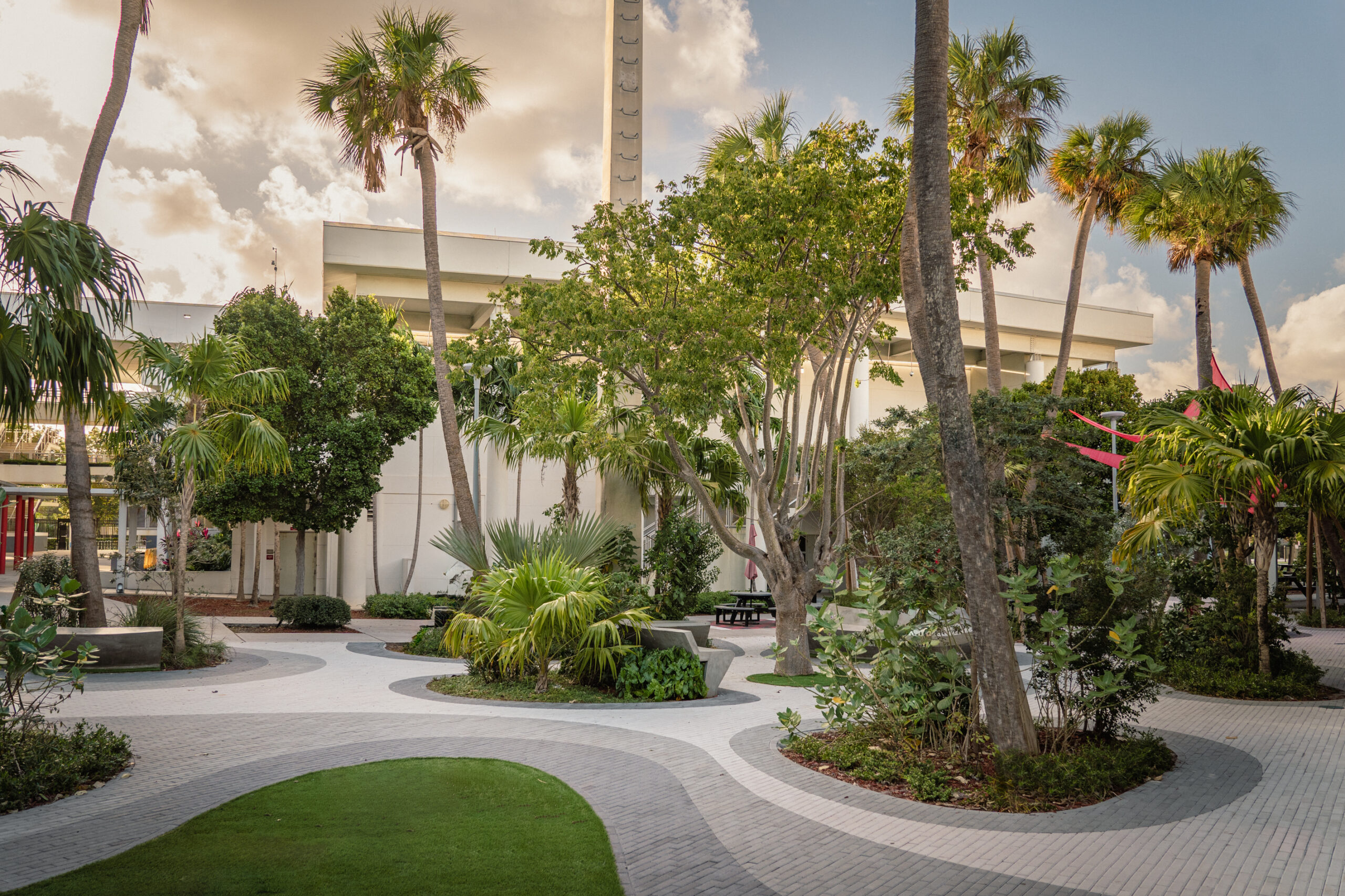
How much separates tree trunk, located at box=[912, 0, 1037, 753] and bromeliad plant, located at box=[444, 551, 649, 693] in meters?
5.25

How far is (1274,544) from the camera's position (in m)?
13.1

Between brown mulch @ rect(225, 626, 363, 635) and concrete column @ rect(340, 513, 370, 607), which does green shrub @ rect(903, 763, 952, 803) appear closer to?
brown mulch @ rect(225, 626, 363, 635)

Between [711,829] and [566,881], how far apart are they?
1.53 m

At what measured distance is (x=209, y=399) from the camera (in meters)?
14.8

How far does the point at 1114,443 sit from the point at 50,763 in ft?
83.1

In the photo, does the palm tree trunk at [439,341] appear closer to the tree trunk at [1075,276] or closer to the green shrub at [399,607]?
the green shrub at [399,607]

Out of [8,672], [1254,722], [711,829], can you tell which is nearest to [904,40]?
[1254,722]

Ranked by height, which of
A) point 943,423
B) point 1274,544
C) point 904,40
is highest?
point 904,40

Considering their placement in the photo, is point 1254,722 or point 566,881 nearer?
point 566,881

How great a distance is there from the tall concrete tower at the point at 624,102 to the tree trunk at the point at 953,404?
14.1 meters

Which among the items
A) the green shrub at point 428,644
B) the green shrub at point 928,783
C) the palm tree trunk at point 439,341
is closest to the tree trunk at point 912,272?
the green shrub at point 928,783

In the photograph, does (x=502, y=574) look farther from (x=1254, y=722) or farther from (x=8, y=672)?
(x=1254, y=722)

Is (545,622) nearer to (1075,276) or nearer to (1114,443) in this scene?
(1075,276)

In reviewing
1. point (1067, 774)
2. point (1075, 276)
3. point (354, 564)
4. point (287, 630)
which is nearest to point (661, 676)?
point (1067, 774)
